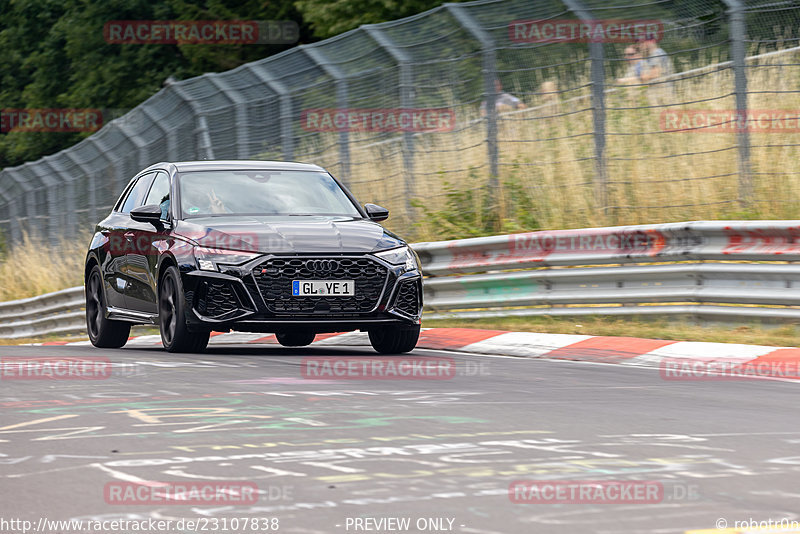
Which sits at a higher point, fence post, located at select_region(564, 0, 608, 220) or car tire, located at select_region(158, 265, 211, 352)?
fence post, located at select_region(564, 0, 608, 220)

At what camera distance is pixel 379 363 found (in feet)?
35.0

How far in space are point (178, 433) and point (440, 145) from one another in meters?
10.5

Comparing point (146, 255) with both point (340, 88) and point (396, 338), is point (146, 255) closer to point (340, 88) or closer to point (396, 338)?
point (396, 338)

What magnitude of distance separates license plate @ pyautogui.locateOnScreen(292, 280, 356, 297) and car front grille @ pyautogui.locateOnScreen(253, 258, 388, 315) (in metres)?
0.02

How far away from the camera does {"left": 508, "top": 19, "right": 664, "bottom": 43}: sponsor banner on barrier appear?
1491 centimetres

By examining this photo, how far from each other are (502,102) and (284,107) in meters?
4.02

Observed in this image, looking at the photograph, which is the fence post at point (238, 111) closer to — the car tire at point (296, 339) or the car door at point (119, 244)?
the car door at point (119, 244)

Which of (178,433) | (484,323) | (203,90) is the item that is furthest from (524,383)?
(203,90)

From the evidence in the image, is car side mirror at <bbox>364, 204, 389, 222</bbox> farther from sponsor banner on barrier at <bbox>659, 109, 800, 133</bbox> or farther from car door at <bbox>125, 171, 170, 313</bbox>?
sponsor banner on barrier at <bbox>659, 109, 800, 133</bbox>

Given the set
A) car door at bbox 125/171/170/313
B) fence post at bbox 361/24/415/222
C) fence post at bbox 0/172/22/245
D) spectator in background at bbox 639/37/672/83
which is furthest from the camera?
fence post at bbox 0/172/22/245

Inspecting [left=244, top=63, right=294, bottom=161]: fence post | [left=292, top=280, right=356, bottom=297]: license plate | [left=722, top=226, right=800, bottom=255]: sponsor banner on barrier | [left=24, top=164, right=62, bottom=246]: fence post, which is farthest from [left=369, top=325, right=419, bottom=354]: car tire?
[left=24, top=164, right=62, bottom=246]: fence post

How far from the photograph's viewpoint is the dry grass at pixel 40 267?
2602cm

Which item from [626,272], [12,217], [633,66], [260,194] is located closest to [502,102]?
[633,66]

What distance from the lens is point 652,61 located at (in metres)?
14.8
